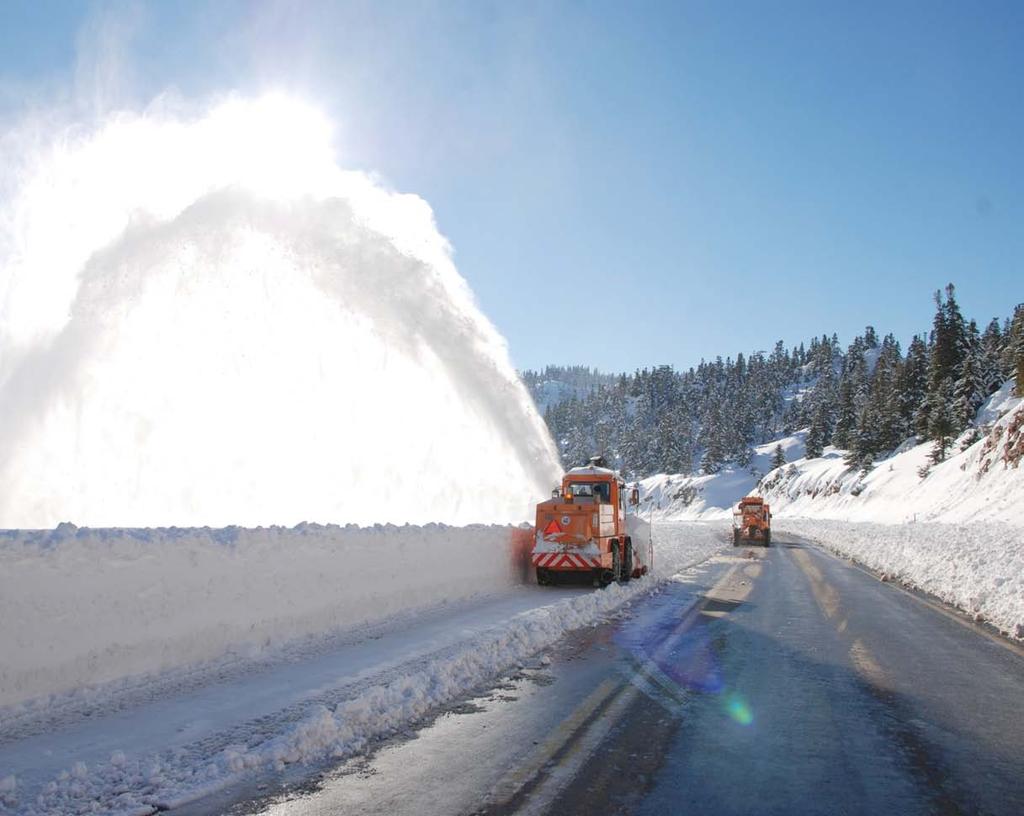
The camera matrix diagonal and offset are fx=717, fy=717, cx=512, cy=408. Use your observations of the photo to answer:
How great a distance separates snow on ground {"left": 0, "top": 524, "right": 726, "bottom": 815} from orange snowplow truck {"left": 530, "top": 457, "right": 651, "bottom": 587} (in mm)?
6064

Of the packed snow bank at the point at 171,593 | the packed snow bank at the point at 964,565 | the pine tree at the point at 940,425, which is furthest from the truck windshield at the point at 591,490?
the pine tree at the point at 940,425

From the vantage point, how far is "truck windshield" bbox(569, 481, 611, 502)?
17.9 meters

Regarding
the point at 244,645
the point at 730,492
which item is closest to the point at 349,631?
the point at 244,645

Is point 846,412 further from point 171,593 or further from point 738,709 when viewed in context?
point 171,593

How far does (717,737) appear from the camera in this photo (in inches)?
228

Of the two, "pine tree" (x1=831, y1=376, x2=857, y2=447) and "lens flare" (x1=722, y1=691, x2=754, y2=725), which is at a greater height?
"pine tree" (x1=831, y1=376, x2=857, y2=447)

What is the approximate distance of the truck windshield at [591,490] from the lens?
58.7ft

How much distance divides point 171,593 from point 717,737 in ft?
19.0

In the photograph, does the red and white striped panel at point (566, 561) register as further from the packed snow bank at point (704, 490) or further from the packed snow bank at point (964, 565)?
the packed snow bank at point (704, 490)

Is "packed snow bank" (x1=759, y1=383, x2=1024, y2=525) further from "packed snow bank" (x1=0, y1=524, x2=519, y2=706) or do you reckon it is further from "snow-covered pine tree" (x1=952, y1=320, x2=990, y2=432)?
"packed snow bank" (x1=0, y1=524, x2=519, y2=706)

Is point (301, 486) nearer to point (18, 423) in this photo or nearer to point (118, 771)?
point (18, 423)

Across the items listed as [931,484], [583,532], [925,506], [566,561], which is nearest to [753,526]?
[925,506]

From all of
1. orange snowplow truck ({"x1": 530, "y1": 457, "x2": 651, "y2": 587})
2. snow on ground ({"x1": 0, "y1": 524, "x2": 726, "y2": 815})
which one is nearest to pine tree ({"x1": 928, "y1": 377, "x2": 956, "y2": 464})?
orange snowplow truck ({"x1": 530, "y1": 457, "x2": 651, "y2": 587})

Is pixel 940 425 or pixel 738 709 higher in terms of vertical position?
pixel 940 425
